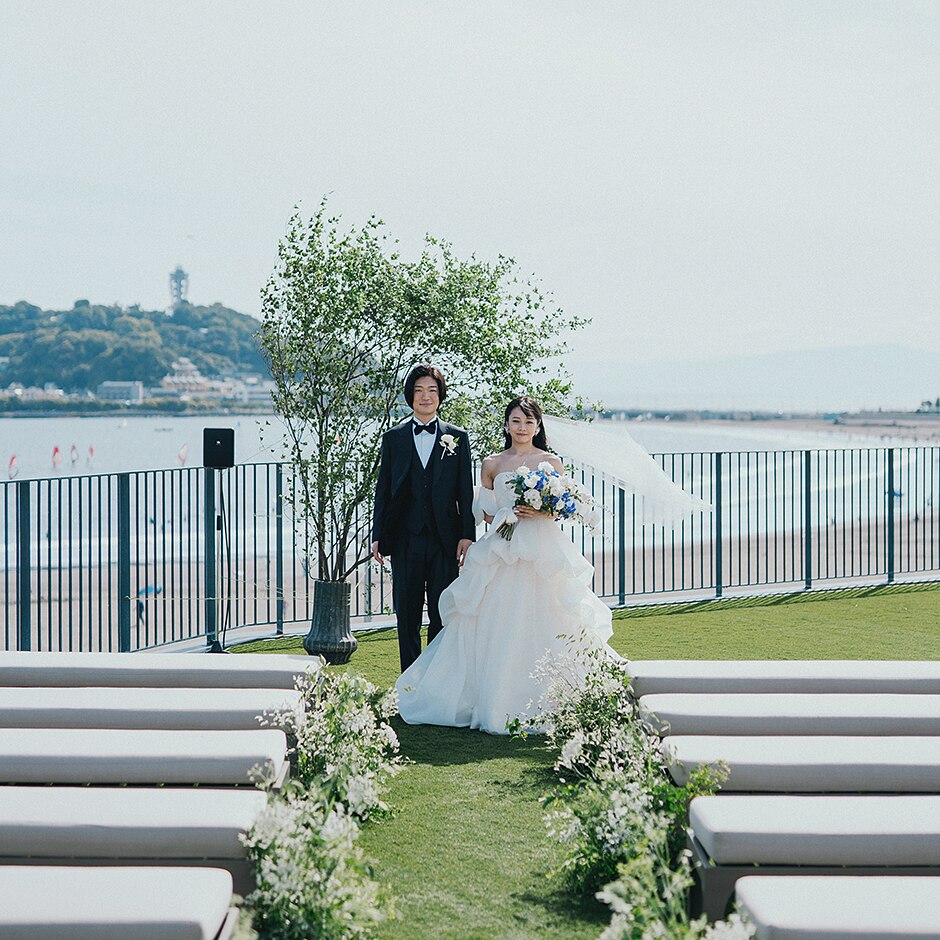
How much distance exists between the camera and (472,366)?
9016mm

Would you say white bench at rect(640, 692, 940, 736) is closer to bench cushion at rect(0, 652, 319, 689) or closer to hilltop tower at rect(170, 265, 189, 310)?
bench cushion at rect(0, 652, 319, 689)

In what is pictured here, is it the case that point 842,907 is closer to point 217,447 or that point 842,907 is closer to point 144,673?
point 144,673

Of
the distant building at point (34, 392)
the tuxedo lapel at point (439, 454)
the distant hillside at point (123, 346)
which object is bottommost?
the tuxedo lapel at point (439, 454)

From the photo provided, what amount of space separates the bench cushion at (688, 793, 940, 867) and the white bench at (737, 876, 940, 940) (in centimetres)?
30

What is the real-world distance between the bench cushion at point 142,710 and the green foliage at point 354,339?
3.84 meters

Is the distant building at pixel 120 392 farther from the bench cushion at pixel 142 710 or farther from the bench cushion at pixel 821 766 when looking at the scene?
the bench cushion at pixel 821 766

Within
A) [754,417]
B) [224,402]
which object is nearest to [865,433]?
[754,417]

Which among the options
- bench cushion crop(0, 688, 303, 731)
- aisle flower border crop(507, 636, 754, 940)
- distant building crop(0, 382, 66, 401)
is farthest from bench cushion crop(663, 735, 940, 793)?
distant building crop(0, 382, 66, 401)

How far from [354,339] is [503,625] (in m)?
3.00

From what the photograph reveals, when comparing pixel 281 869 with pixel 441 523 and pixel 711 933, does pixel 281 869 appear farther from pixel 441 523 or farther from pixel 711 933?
pixel 441 523

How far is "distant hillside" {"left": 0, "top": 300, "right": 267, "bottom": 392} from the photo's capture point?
6178 centimetres

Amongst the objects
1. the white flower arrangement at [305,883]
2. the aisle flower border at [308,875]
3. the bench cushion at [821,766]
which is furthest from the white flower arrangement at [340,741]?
the bench cushion at [821,766]

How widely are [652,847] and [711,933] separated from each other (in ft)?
3.56

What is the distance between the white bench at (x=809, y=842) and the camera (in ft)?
11.1
